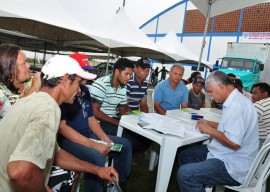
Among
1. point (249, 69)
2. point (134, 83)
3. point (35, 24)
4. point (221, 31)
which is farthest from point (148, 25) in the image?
point (134, 83)

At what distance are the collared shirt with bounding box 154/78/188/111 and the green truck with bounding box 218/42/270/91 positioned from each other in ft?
28.1

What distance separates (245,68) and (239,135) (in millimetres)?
11373

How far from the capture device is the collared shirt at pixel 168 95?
13.8ft

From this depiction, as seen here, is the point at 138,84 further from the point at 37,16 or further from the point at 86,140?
the point at 37,16

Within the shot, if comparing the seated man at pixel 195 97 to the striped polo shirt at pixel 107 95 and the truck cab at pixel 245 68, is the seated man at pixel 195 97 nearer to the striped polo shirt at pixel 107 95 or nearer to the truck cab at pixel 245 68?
the striped polo shirt at pixel 107 95

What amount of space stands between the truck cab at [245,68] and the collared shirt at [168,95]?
27.3 ft

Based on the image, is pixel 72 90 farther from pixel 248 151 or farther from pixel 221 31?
pixel 221 31

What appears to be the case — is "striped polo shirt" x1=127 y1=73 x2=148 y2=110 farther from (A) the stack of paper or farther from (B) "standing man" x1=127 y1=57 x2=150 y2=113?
(A) the stack of paper

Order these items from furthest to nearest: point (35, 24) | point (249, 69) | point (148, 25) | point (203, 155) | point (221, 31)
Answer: point (148, 25)
point (221, 31)
point (249, 69)
point (35, 24)
point (203, 155)

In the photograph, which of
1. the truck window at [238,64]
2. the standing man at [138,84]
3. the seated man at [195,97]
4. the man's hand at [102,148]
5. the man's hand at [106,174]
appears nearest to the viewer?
the man's hand at [106,174]

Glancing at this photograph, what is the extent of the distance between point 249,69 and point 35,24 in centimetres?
1011

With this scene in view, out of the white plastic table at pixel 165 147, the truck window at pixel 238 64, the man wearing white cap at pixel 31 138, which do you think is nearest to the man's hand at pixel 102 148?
the white plastic table at pixel 165 147

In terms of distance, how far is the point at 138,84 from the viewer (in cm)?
410

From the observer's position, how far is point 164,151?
2.33m
